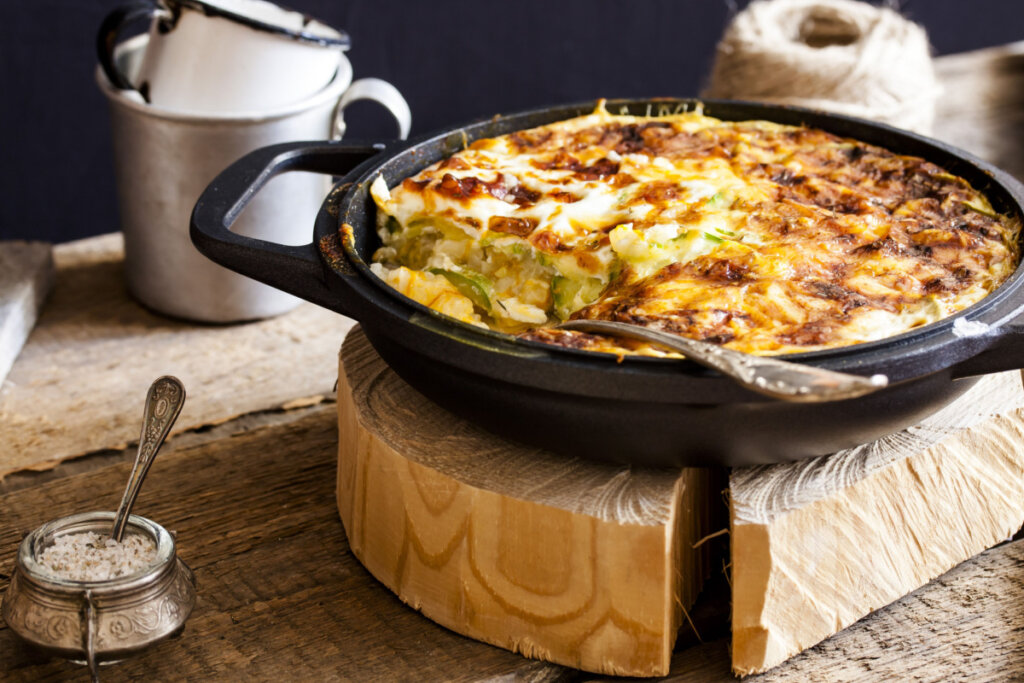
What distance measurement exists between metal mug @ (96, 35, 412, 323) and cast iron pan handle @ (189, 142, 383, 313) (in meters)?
0.38

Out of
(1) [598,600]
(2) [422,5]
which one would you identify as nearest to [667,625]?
(1) [598,600]

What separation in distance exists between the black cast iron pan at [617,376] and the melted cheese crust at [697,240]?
3.6 inches

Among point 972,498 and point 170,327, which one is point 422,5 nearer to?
point 170,327

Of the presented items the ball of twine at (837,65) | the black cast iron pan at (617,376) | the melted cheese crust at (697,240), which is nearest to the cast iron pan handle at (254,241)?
the black cast iron pan at (617,376)

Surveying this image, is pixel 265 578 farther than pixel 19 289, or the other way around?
pixel 19 289

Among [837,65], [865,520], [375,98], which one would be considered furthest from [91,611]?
[837,65]

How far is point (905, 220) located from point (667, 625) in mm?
856

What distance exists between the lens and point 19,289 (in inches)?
102

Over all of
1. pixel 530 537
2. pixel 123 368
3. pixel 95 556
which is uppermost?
pixel 530 537

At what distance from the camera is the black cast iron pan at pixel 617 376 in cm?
143

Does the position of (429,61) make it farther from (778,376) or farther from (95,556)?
(778,376)

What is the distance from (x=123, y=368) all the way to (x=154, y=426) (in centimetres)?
79

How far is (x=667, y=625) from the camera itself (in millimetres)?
1613

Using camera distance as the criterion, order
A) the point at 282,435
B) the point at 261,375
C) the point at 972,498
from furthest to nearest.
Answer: the point at 261,375 → the point at 282,435 → the point at 972,498
